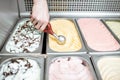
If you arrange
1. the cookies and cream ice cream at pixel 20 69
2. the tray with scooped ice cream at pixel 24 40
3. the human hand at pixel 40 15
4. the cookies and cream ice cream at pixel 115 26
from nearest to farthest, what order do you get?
the cookies and cream ice cream at pixel 20 69, the human hand at pixel 40 15, the tray with scooped ice cream at pixel 24 40, the cookies and cream ice cream at pixel 115 26

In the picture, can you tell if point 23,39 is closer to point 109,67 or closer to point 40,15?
point 40,15

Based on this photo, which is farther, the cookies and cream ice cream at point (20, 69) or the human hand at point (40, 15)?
the human hand at point (40, 15)

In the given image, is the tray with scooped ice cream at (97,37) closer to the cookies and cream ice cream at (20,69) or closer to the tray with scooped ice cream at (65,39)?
the tray with scooped ice cream at (65,39)

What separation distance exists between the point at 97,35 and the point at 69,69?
53 cm

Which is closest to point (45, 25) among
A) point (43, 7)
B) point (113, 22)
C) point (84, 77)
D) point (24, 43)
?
point (43, 7)

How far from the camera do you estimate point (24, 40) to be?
5.42 ft

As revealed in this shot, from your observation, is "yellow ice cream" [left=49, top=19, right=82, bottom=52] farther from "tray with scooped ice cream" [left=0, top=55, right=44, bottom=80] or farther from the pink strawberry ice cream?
"tray with scooped ice cream" [left=0, top=55, right=44, bottom=80]

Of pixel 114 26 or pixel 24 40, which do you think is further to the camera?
pixel 114 26

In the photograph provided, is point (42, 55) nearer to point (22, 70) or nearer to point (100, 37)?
point (22, 70)

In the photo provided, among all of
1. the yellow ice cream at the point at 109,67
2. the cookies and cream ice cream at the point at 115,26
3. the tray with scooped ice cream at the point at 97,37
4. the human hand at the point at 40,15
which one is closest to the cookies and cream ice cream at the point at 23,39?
the human hand at the point at 40,15

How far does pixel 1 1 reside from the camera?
60.5 inches

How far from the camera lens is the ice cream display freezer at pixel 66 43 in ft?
4.42

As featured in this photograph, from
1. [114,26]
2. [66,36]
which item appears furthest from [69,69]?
[114,26]

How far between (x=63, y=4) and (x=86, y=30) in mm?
355
